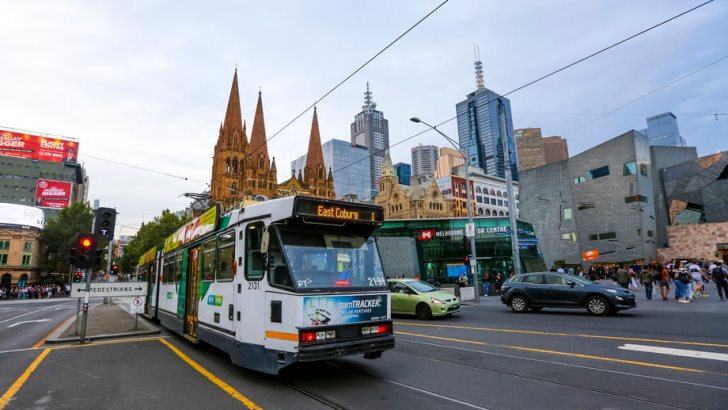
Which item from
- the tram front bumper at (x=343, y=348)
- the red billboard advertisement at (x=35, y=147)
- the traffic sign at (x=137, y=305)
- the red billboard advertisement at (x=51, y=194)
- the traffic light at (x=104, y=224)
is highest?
the red billboard advertisement at (x=35, y=147)

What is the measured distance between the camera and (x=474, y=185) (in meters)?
114

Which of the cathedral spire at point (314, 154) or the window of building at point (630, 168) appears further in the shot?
the cathedral spire at point (314, 154)

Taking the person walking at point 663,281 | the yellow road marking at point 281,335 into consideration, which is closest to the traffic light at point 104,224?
the yellow road marking at point 281,335

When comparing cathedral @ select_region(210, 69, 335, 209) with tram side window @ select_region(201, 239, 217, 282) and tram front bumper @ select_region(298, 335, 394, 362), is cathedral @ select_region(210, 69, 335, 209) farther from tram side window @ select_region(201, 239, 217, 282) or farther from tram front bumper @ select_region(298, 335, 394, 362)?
tram front bumper @ select_region(298, 335, 394, 362)

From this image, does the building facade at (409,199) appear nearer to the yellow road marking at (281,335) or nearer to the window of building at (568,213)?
the window of building at (568,213)

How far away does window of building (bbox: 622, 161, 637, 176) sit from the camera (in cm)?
5225

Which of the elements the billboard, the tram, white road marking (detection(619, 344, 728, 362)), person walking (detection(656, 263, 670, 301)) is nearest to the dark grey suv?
white road marking (detection(619, 344, 728, 362))

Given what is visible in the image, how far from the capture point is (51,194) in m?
72.9

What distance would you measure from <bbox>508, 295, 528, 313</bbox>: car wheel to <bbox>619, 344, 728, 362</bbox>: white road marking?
6939mm

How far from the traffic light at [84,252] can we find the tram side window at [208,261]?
4827 millimetres

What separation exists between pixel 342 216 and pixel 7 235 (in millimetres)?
72792

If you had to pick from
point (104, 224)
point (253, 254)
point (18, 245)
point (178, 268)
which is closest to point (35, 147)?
point (18, 245)

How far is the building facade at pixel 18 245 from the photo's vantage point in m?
55.6

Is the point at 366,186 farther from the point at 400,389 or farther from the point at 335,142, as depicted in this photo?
the point at 400,389
